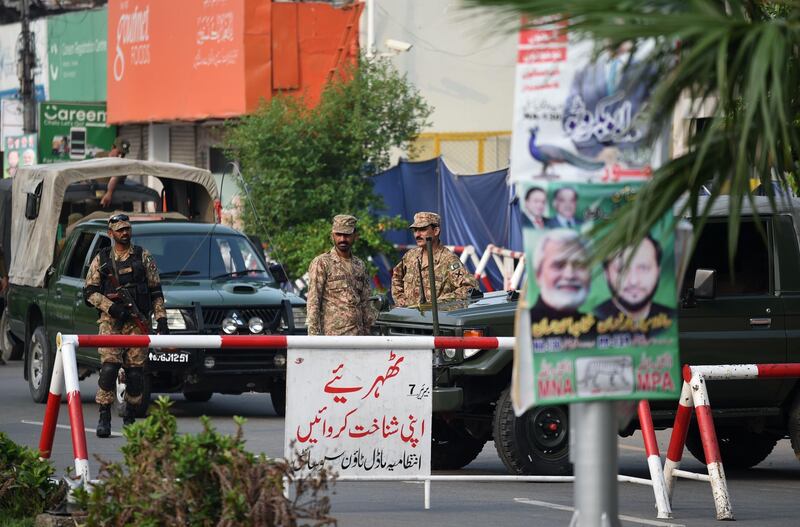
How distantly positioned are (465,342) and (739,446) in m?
4.19

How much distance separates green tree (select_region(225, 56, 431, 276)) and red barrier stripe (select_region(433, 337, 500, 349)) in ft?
50.8

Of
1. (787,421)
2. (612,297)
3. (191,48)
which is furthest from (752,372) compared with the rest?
(191,48)

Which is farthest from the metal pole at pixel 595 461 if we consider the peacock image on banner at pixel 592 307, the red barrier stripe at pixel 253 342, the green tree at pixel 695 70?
the red barrier stripe at pixel 253 342

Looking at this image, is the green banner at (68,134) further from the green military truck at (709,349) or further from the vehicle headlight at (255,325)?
the green military truck at (709,349)

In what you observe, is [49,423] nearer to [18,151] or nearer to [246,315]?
[246,315]

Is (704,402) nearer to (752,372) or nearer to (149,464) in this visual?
(752,372)

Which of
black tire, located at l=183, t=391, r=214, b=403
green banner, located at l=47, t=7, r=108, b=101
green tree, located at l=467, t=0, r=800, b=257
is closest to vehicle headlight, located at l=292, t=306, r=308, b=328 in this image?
black tire, located at l=183, t=391, r=214, b=403

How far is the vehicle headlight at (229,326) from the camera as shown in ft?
52.4

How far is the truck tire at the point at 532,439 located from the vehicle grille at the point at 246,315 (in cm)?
532

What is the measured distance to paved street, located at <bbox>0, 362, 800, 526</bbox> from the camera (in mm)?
9695

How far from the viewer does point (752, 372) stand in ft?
32.5

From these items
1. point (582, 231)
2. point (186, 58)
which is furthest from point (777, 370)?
point (186, 58)

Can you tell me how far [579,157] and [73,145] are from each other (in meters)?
31.4

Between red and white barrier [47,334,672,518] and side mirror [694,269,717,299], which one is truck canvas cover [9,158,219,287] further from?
red and white barrier [47,334,672,518]
